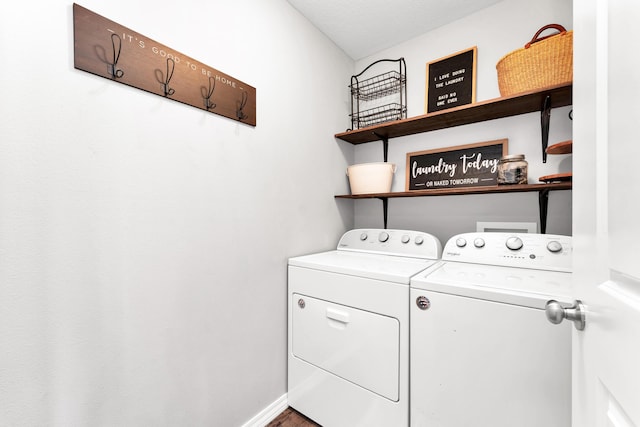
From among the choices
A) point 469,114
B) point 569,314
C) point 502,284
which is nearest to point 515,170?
point 469,114

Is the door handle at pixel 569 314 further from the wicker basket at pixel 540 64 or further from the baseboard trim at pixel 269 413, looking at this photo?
the baseboard trim at pixel 269 413

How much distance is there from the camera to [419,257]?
1.65 metres

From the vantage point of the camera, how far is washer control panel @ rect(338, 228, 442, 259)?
5.41 ft

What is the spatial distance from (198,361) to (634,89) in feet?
5.04

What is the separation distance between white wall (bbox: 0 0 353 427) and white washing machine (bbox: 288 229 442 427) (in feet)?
0.50

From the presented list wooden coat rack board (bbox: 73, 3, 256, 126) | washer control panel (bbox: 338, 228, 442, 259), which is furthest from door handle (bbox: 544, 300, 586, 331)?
wooden coat rack board (bbox: 73, 3, 256, 126)

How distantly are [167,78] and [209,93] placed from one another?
0.18 metres

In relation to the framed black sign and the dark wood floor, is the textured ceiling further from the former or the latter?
the dark wood floor

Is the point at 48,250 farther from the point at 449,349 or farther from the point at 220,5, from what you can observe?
the point at 449,349

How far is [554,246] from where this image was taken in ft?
4.20

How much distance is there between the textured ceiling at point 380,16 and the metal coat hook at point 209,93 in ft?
2.84

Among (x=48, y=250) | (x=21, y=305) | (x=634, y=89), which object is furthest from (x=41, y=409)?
(x=634, y=89)

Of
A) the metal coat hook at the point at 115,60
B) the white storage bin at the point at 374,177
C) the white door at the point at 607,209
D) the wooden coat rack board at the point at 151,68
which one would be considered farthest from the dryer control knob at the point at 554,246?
the metal coat hook at the point at 115,60

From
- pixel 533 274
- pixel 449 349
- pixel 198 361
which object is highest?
pixel 533 274
